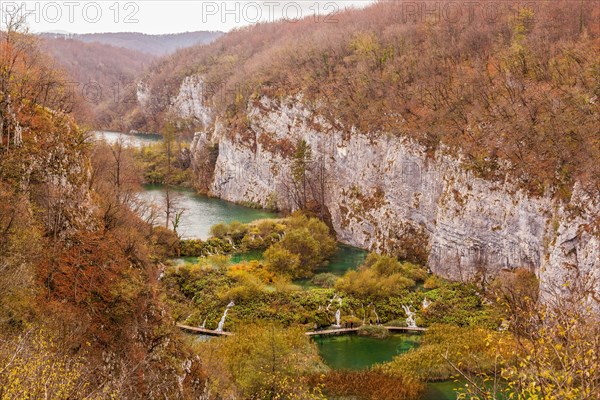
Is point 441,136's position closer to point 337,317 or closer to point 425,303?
point 425,303

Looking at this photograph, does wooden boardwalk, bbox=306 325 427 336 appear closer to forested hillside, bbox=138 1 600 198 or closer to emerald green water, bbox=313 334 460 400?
emerald green water, bbox=313 334 460 400

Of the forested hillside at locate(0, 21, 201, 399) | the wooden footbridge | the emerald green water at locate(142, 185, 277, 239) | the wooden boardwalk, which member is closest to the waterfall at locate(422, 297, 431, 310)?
the wooden boardwalk

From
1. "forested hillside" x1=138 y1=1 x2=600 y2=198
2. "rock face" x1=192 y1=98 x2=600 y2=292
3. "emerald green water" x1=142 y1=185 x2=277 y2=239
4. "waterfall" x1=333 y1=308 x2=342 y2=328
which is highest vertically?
"forested hillside" x1=138 y1=1 x2=600 y2=198

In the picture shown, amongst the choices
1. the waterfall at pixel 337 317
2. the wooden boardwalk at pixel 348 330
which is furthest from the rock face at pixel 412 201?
the waterfall at pixel 337 317

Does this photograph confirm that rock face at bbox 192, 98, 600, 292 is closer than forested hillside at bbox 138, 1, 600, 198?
Yes

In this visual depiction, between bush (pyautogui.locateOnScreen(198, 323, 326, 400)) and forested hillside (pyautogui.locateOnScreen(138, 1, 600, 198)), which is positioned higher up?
forested hillside (pyautogui.locateOnScreen(138, 1, 600, 198))

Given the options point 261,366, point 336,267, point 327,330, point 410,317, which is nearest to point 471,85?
point 336,267
